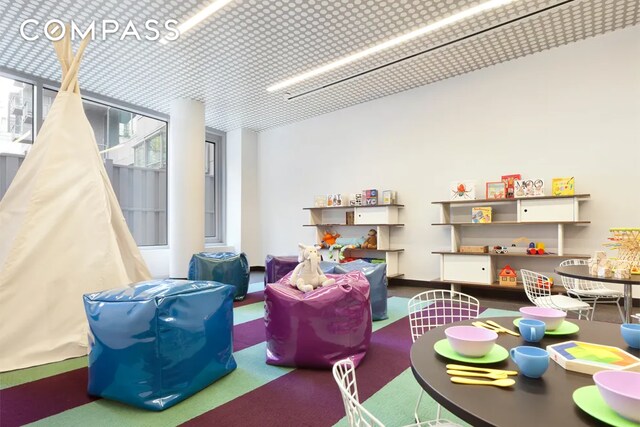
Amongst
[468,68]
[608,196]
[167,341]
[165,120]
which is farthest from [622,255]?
[165,120]

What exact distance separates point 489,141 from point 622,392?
5.21 metres

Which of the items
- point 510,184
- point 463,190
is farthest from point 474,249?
point 510,184

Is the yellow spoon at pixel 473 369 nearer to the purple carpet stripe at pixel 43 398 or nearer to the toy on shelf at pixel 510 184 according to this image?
the purple carpet stripe at pixel 43 398

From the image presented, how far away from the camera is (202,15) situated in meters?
3.89

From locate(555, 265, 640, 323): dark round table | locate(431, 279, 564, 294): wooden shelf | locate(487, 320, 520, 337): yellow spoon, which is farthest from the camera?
locate(431, 279, 564, 294): wooden shelf

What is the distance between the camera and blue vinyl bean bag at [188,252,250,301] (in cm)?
493

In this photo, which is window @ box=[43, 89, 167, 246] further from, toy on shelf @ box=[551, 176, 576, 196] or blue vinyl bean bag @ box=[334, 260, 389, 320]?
toy on shelf @ box=[551, 176, 576, 196]

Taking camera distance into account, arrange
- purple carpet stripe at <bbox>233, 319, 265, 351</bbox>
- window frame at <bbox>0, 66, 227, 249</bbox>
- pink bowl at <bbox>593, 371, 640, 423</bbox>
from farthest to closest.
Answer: window frame at <bbox>0, 66, 227, 249</bbox>
purple carpet stripe at <bbox>233, 319, 265, 351</bbox>
pink bowl at <bbox>593, 371, 640, 423</bbox>

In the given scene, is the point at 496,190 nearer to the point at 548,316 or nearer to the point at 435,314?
the point at 435,314

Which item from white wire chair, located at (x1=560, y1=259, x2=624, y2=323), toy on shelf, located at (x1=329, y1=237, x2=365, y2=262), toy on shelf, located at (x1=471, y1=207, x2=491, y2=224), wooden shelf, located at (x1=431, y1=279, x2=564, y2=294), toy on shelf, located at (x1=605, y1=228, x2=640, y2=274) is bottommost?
wooden shelf, located at (x1=431, y1=279, x2=564, y2=294)

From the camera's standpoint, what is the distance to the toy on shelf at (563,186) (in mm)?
4535

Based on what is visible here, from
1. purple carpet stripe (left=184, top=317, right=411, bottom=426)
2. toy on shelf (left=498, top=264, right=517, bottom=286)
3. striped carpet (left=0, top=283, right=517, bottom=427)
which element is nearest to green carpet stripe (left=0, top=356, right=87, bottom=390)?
striped carpet (left=0, top=283, right=517, bottom=427)

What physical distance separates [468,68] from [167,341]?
18.2 ft

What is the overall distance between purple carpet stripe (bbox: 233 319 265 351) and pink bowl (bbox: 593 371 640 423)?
277cm
